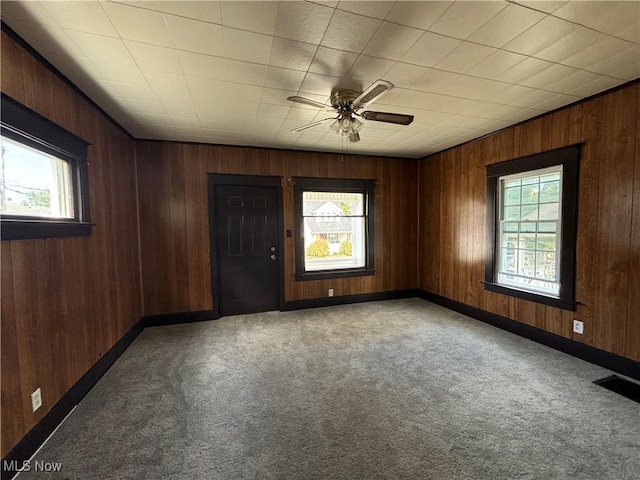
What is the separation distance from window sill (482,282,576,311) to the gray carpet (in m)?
0.52

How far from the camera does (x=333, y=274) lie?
4836 millimetres

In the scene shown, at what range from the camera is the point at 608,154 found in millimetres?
2646

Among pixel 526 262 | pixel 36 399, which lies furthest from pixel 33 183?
pixel 526 262

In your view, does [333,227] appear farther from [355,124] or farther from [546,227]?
[546,227]

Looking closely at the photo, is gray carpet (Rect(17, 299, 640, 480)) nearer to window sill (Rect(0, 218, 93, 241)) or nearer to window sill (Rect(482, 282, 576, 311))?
window sill (Rect(482, 282, 576, 311))

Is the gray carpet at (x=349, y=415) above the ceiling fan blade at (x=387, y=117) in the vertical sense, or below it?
below

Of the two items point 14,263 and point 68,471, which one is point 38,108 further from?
point 68,471

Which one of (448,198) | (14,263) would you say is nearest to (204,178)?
(14,263)

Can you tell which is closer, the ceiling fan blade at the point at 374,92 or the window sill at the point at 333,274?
the ceiling fan blade at the point at 374,92

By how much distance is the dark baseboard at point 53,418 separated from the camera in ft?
5.03

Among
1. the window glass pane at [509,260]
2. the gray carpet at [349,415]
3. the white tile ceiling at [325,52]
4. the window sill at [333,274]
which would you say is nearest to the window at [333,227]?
the window sill at [333,274]

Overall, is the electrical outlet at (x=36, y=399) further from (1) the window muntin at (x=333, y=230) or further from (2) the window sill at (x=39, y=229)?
(1) the window muntin at (x=333, y=230)

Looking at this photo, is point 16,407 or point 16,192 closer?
point 16,407

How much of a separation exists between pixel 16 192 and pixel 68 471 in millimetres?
1709
